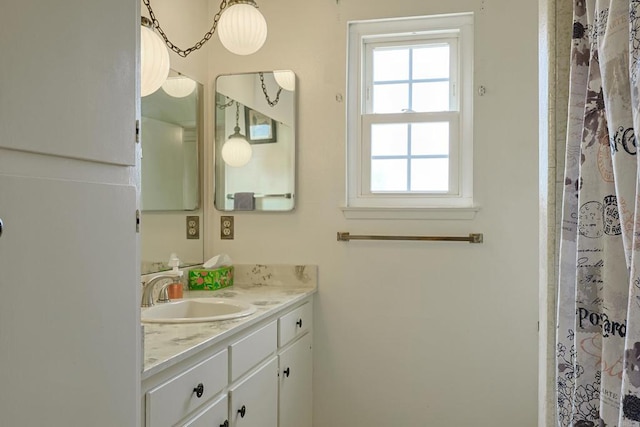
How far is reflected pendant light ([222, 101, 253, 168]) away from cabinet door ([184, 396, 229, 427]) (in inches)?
53.0

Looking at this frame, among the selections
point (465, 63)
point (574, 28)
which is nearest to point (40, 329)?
point (574, 28)

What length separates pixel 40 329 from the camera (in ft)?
2.59

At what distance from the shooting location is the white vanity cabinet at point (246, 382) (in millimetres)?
1271

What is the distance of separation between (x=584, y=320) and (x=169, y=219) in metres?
1.82

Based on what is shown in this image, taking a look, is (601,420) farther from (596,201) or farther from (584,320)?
(596,201)

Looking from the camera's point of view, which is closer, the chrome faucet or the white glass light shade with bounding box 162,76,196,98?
the chrome faucet

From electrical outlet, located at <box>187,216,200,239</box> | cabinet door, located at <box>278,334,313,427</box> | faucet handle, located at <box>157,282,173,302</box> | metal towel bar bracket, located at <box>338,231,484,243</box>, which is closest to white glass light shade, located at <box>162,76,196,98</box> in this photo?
electrical outlet, located at <box>187,216,200,239</box>

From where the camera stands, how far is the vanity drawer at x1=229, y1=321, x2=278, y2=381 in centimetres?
164

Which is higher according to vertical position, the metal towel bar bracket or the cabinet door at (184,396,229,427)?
the metal towel bar bracket

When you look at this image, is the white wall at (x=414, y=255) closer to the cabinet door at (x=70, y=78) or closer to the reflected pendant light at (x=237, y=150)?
the reflected pendant light at (x=237, y=150)

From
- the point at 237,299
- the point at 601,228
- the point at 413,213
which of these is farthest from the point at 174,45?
the point at 601,228

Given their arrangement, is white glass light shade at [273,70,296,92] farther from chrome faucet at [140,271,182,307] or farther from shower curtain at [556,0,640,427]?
shower curtain at [556,0,640,427]

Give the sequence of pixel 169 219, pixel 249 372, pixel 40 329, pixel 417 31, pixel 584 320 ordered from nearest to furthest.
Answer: pixel 40 329 < pixel 584 320 < pixel 249 372 < pixel 169 219 < pixel 417 31

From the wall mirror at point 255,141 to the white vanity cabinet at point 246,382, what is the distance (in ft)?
2.01
